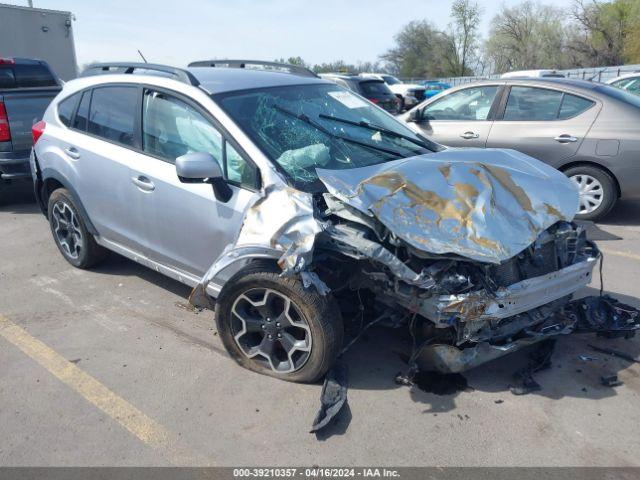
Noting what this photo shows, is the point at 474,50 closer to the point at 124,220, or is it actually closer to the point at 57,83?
the point at 57,83

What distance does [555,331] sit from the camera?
10.8 ft

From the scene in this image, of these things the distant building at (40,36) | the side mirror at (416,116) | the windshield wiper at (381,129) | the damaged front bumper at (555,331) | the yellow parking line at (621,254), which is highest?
the distant building at (40,36)

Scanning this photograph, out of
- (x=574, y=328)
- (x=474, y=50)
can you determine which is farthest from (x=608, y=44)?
(x=574, y=328)

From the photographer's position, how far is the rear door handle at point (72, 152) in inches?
185

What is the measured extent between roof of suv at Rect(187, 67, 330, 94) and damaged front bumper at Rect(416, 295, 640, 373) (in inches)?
88.8

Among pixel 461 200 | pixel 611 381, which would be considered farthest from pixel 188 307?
pixel 611 381

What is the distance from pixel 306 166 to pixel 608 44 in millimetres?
50133

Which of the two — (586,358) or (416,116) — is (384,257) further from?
(416,116)

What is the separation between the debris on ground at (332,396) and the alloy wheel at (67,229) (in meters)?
2.90

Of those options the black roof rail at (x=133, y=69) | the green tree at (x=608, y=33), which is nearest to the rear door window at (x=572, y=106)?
the black roof rail at (x=133, y=69)

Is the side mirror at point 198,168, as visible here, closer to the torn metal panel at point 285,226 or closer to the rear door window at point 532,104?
the torn metal panel at point 285,226

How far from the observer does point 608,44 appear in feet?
148

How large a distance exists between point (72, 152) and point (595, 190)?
218 inches

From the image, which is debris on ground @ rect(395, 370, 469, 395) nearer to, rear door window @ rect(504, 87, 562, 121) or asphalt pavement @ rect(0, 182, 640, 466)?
asphalt pavement @ rect(0, 182, 640, 466)
